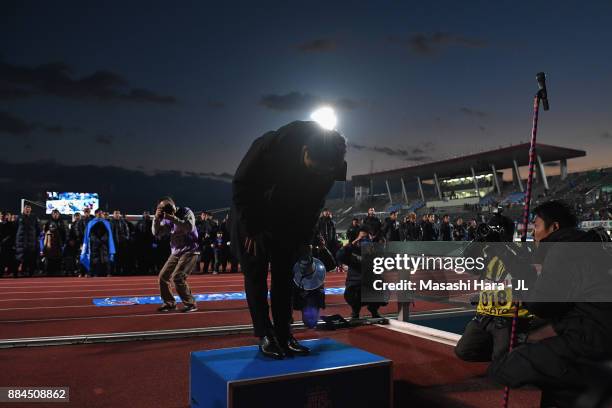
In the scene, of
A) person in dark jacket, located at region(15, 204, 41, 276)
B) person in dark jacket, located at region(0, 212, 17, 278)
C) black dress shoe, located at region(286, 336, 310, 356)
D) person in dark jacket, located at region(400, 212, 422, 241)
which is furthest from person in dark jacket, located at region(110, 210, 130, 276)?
black dress shoe, located at region(286, 336, 310, 356)

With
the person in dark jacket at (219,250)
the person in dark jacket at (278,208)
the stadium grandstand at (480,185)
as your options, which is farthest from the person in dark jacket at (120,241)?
the stadium grandstand at (480,185)

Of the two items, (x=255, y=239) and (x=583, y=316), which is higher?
(x=255, y=239)

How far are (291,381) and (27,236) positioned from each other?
1260 cm

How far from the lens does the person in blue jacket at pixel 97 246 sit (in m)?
12.5

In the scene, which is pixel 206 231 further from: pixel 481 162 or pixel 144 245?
pixel 481 162

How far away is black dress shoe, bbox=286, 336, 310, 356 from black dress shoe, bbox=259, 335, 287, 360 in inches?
2.6

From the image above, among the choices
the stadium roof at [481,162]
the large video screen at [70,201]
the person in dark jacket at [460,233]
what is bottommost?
the person in dark jacket at [460,233]

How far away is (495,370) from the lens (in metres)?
2.71

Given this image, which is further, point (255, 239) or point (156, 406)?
point (156, 406)

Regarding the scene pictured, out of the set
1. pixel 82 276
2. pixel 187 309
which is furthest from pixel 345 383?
pixel 82 276

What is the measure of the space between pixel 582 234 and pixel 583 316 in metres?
0.44

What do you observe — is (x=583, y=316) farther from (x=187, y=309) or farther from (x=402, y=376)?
(x=187, y=309)

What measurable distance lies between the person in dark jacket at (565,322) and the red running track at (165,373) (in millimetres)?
893

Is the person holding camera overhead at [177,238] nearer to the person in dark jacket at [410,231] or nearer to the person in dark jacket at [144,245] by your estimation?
the person in dark jacket at [144,245]
